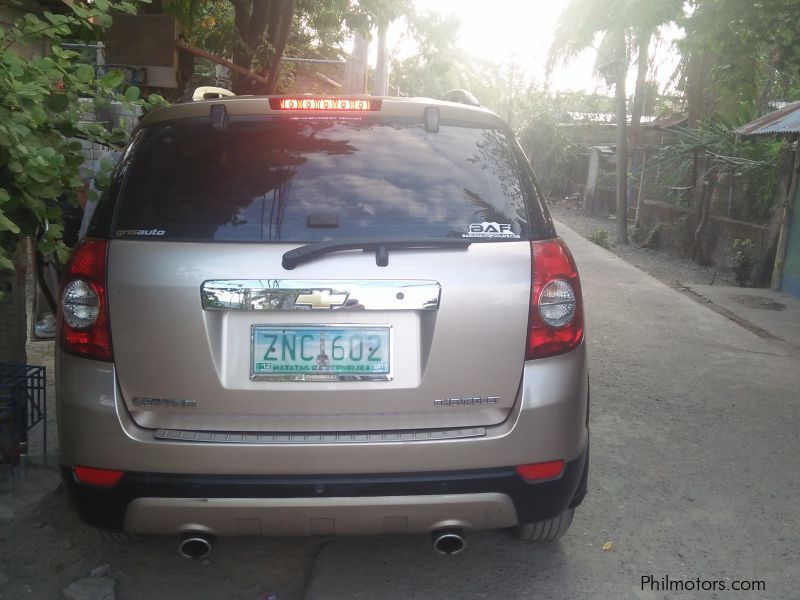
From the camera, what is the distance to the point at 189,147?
2945 millimetres

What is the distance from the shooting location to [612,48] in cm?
1942

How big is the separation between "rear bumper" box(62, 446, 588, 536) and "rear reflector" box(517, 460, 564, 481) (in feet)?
0.09

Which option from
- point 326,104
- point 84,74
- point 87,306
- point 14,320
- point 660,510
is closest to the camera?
point 87,306

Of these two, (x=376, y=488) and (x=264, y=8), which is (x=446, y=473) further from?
(x=264, y=8)

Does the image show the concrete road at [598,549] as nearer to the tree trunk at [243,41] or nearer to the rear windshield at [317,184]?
the rear windshield at [317,184]

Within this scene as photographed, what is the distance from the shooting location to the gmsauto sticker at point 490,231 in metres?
2.81

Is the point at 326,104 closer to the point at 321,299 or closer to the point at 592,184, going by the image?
the point at 321,299

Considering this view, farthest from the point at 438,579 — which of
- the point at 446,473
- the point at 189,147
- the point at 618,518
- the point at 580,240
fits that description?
the point at 580,240

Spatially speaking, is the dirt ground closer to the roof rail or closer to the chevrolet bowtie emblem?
the roof rail

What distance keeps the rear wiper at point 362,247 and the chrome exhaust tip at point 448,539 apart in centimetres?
91

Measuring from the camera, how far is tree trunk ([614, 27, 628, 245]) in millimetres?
18312

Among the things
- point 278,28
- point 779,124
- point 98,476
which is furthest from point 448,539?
point 779,124

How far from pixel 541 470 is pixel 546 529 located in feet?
1.96

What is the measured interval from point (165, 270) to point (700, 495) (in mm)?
2928
